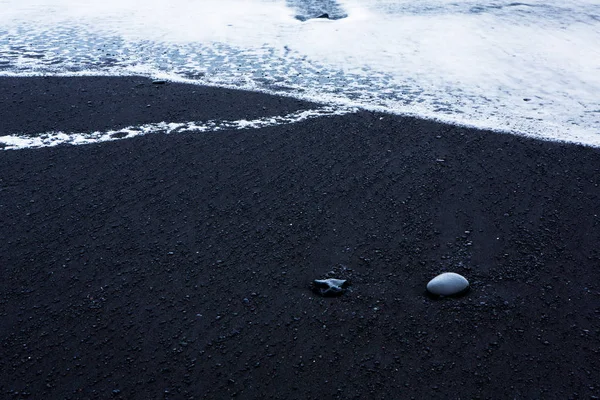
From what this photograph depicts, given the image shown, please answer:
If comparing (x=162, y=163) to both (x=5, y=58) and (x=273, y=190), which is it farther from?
(x=5, y=58)

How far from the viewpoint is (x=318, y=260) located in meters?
3.03

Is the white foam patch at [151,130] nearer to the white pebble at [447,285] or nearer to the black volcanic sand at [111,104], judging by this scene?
the black volcanic sand at [111,104]

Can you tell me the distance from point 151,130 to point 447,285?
9.99 feet

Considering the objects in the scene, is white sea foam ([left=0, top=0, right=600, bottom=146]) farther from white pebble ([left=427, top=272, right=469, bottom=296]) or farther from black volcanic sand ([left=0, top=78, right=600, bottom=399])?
white pebble ([left=427, top=272, right=469, bottom=296])

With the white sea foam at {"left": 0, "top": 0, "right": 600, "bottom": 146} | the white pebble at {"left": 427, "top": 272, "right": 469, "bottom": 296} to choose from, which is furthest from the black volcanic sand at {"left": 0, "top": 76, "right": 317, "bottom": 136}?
the white pebble at {"left": 427, "top": 272, "right": 469, "bottom": 296}

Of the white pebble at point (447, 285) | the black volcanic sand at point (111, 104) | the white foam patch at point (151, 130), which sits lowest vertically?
the white pebble at point (447, 285)

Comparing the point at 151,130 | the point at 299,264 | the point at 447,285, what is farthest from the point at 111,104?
the point at 447,285

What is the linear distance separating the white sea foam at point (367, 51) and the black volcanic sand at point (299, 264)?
0.79 metres

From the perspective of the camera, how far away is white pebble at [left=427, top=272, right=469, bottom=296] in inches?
109

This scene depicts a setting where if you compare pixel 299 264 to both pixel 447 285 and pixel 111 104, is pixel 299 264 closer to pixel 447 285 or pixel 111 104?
pixel 447 285

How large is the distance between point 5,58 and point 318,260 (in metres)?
5.75

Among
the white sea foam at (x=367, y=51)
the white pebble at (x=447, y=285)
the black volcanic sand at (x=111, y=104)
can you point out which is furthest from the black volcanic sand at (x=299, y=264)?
the white sea foam at (x=367, y=51)

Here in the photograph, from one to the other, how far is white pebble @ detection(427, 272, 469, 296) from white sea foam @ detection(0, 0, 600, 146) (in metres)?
2.38

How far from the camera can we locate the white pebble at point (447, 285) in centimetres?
276
